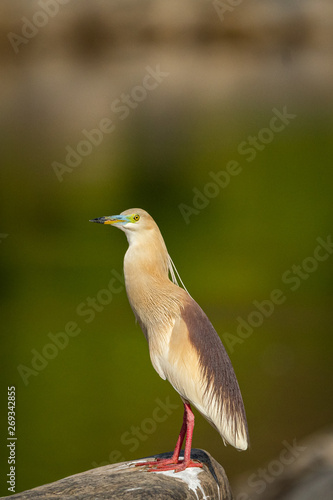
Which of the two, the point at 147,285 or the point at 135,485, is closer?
the point at 135,485

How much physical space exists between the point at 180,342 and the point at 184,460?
0.35 metres

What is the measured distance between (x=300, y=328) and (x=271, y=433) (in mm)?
701

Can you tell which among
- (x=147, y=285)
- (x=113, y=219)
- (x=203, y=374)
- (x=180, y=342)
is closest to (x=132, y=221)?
Answer: (x=113, y=219)

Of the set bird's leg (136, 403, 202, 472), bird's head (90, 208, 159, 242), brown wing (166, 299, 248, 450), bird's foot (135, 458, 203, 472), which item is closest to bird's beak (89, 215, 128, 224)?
bird's head (90, 208, 159, 242)

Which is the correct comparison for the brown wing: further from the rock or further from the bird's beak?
the bird's beak

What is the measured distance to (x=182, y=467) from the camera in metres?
2.00

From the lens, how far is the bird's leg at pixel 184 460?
198 centimetres

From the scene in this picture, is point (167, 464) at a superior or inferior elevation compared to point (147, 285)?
inferior

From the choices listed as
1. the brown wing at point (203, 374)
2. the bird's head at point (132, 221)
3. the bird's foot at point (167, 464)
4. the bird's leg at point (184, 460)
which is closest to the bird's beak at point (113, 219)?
the bird's head at point (132, 221)

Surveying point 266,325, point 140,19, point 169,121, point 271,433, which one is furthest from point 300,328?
point 140,19

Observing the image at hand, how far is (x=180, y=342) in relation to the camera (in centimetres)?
199

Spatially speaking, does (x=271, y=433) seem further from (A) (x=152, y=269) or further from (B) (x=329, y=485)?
(A) (x=152, y=269)

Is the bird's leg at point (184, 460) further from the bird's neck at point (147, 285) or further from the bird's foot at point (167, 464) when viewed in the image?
the bird's neck at point (147, 285)

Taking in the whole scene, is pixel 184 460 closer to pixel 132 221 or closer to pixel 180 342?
pixel 180 342
